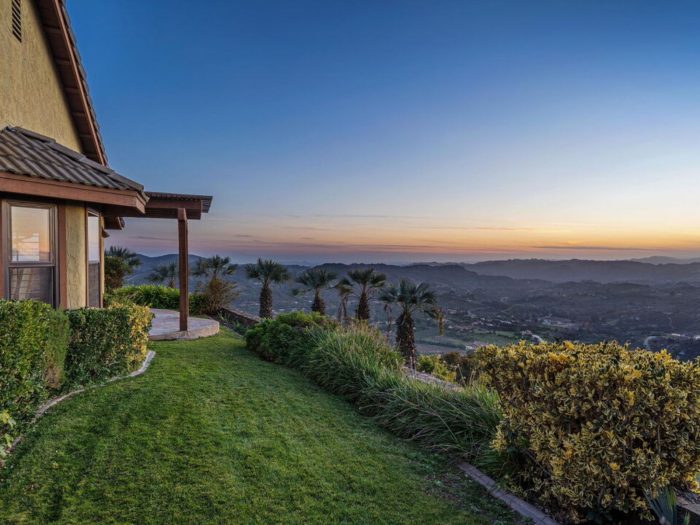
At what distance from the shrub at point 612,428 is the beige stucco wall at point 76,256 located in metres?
7.80

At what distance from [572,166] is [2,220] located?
15.9m

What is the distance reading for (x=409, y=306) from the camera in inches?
755

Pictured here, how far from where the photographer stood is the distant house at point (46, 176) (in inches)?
222

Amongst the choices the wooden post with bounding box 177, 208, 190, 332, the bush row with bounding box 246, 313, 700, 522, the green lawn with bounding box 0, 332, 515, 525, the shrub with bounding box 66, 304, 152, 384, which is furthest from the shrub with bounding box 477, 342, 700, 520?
the wooden post with bounding box 177, 208, 190, 332

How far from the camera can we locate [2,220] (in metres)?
5.59

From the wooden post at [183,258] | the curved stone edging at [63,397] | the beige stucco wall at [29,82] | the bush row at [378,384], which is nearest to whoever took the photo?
the curved stone edging at [63,397]

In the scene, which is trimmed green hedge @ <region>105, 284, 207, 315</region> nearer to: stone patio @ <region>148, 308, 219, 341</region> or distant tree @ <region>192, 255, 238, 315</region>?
distant tree @ <region>192, 255, 238, 315</region>

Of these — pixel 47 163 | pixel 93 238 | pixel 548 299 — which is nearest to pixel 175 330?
pixel 93 238

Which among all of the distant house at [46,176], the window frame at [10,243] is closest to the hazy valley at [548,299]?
the distant house at [46,176]

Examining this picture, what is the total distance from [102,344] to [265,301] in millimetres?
16752

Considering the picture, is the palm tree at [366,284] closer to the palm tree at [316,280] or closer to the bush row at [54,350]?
the palm tree at [316,280]

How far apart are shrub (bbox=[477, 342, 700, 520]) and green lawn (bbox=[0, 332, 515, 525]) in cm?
75

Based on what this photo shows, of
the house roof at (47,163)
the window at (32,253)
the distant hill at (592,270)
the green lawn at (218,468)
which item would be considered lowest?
the green lawn at (218,468)

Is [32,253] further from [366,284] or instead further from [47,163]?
[366,284]
